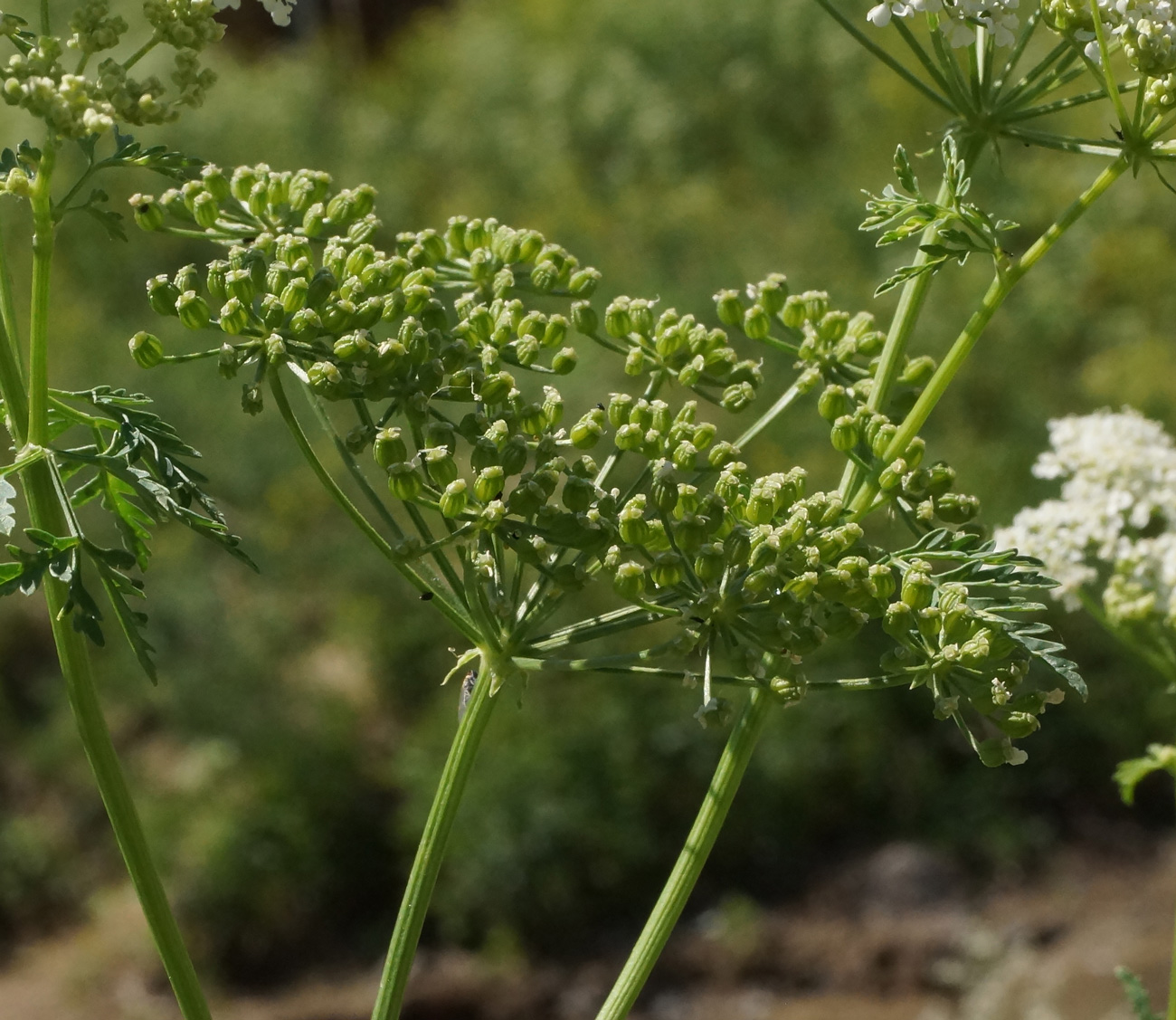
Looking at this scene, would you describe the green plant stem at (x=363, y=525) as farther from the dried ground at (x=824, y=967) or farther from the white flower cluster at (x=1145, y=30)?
the dried ground at (x=824, y=967)

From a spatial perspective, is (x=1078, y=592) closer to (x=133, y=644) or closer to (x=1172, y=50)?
→ (x=1172, y=50)

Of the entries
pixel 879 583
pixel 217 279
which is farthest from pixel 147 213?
pixel 879 583

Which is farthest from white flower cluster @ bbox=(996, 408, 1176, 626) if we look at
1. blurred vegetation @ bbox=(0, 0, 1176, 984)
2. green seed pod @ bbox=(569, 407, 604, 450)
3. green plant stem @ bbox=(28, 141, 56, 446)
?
blurred vegetation @ bbox=(0, 0, 1176, 984)

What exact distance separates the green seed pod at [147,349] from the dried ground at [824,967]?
6720 millimetres

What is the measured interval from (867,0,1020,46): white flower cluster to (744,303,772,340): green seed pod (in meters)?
0.45

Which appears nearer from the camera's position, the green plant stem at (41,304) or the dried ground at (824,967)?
the green plant stem at (41,304)

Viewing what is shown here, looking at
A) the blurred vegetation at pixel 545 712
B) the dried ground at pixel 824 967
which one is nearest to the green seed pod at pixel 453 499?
the blurred vegetation at pixel 545 712

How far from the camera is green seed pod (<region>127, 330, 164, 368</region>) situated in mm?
1649

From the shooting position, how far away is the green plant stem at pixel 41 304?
1526 mm

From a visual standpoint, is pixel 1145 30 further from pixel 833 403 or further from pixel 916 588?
pixel 916 588

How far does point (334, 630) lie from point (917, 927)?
14.4 ft

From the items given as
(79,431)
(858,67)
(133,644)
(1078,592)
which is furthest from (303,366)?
(858,67)

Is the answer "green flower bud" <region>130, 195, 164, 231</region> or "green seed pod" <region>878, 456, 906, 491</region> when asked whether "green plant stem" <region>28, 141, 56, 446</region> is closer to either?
"green flower bud" <region>130, 195, 164, 231</region>

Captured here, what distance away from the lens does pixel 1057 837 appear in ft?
27.8
